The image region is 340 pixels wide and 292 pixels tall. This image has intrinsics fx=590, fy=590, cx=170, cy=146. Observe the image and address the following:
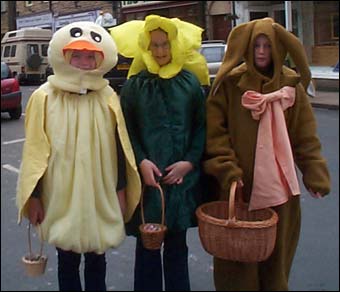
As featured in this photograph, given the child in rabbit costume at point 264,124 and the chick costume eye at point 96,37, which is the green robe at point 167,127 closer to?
the child in rabbit costume at point 264,124

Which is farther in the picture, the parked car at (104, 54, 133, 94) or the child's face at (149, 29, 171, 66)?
the parked car at (104, 54, 133, 94)

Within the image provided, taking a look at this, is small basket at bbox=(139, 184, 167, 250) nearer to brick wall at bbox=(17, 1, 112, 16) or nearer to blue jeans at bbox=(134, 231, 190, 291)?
blue jeans at bbox=(134, 231, 190, 291)

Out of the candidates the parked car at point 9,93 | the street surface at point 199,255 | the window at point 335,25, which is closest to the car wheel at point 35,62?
the street surface at point 199,255

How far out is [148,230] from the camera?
2.39 m

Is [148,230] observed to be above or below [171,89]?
below

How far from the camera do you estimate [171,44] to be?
2.46m

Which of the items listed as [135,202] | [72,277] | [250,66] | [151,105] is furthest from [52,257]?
[250,66]

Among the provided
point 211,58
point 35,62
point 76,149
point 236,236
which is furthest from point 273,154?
point 35,62

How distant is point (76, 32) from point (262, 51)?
76 centimetres

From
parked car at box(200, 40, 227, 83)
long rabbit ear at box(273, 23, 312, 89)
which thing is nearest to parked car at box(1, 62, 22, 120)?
parked car at box(200, 40, 227, 83)

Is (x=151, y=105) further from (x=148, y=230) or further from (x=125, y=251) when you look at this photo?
(x=125, y=251)

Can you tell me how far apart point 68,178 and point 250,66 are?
0.87m

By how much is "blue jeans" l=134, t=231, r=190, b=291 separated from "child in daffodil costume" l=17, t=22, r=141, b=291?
0.25 m

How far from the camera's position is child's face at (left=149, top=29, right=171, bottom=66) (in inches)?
96.3
